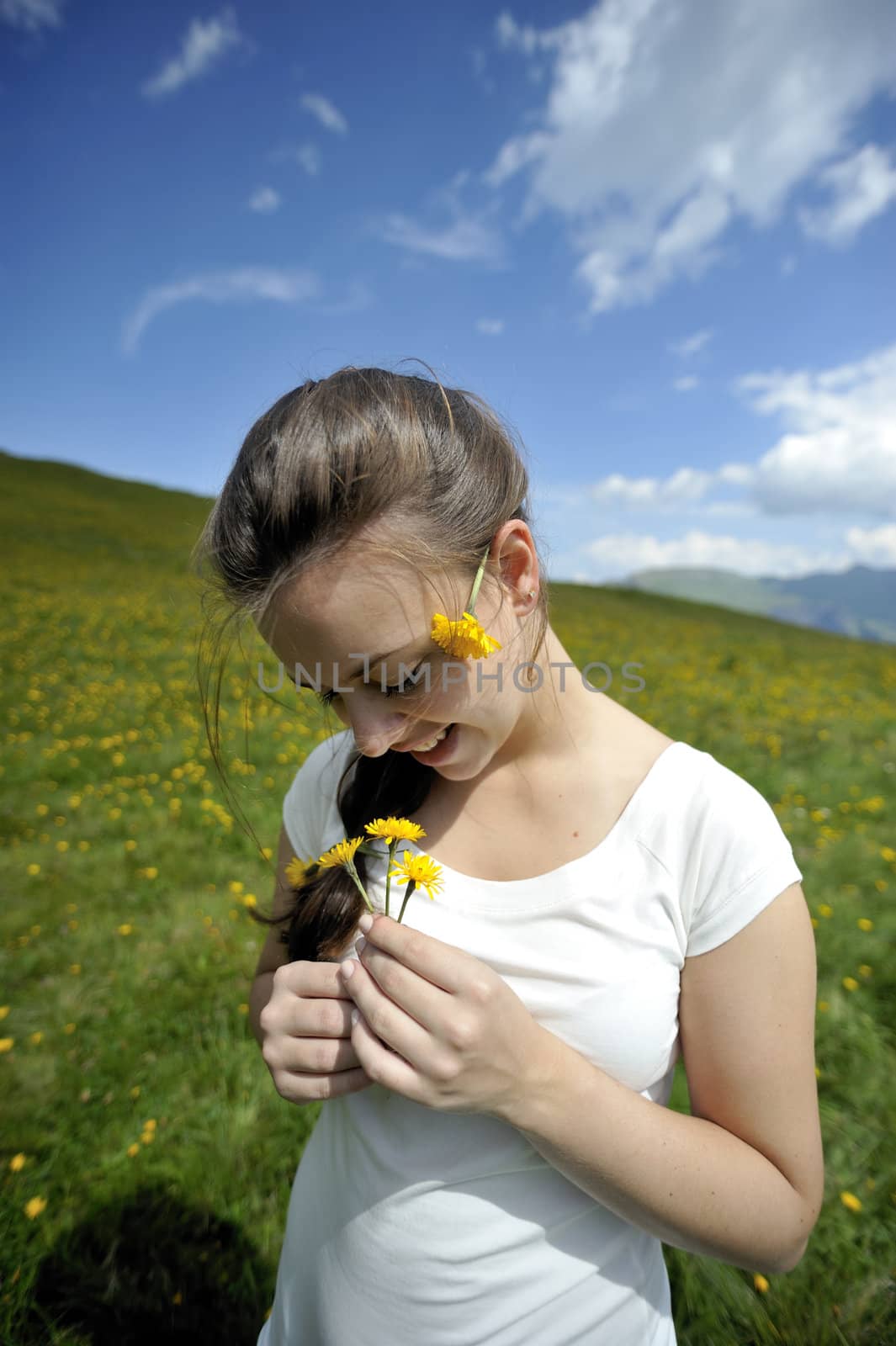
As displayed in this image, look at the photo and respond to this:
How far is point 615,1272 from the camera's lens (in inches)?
43.0

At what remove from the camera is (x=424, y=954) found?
864 mm

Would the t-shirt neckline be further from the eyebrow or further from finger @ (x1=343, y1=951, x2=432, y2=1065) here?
the eyebrow

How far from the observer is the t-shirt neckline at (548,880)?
1.11 m

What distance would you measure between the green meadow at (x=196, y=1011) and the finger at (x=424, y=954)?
62 centimetres

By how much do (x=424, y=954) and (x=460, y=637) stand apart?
0.45 m

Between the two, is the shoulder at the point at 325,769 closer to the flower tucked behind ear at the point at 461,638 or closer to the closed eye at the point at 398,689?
the closed eye at the point at 398,689

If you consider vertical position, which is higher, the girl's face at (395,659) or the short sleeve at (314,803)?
the girl's face at (395,659)

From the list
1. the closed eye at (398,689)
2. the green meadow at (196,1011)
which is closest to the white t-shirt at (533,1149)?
the closed eye at (398,689)

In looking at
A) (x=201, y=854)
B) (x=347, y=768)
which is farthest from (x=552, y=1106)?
(x=201, y=854)

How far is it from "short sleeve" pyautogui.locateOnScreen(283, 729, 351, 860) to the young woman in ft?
0.68

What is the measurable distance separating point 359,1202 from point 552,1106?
0.44 meters

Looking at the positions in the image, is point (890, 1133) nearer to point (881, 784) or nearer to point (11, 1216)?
point (11, 1216)

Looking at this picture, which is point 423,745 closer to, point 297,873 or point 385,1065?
point 297,873

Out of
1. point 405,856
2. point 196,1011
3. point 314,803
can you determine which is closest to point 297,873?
point 314,803
